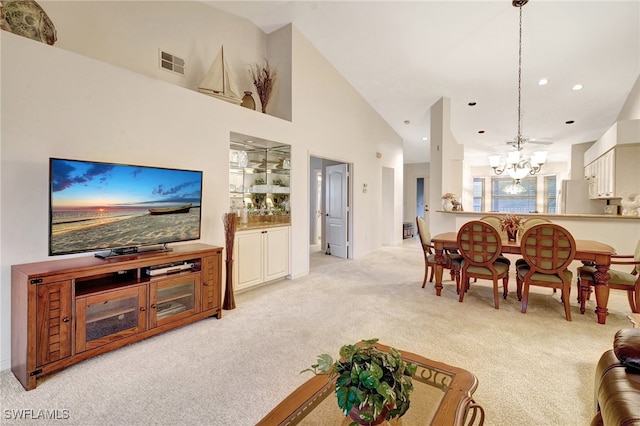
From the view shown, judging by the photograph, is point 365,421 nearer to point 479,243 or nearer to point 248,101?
point 479,243

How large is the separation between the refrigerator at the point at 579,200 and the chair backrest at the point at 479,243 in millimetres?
4588


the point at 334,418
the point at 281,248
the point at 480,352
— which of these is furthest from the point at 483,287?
the point at 334,418

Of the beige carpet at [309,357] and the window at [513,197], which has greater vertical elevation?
the window at [513,197]

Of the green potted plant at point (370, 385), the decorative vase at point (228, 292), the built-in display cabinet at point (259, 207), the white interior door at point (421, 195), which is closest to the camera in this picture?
the green potted plant at point (370, 385)

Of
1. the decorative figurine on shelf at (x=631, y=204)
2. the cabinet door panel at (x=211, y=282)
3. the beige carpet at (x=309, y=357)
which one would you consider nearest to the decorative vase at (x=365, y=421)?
the beige carpet at (x=309, y=357)

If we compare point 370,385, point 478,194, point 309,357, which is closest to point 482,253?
point 309,357

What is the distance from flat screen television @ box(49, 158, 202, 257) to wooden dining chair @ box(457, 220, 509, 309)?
3.13m

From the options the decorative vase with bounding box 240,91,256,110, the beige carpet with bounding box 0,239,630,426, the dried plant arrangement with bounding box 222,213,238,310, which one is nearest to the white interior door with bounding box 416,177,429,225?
the beige carpet with bounding box 0,239,630,426

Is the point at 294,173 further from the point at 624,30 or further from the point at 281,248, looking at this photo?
the point at 624,30

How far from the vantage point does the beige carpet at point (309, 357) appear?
1.77 meters

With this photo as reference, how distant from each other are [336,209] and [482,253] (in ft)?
11.2

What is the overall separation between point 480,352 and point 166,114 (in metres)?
3.74

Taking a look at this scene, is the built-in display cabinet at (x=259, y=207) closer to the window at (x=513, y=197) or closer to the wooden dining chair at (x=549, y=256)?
the wooden dining chair at (x=549, y=256)

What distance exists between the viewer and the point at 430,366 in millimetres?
1562
